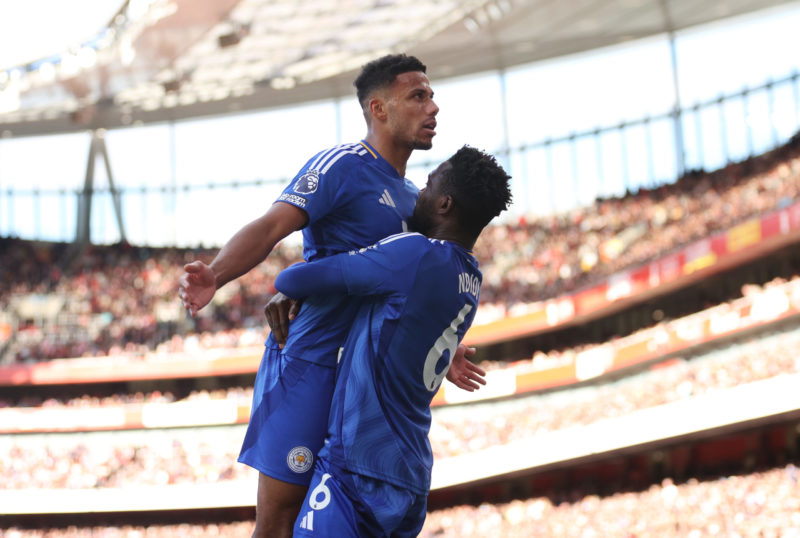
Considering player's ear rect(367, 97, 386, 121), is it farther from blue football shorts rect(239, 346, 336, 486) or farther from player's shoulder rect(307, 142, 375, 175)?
blue football shorts rect(239, 346, 336, 486)

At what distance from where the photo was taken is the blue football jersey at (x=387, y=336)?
340 centimetres

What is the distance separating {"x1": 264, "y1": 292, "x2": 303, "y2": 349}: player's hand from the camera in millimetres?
3775

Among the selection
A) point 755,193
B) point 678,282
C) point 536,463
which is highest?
point 755,193

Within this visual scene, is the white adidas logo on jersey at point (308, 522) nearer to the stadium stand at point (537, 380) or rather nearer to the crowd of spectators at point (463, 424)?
the stadium stand at point (537, 380)

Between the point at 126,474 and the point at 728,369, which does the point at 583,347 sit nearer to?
the point at 728,369

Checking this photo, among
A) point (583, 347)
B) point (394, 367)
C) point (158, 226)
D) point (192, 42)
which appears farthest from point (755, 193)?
point (158, 226)

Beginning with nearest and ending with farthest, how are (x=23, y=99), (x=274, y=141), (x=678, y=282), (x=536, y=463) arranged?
(x=536, y=463)
(x=678, y=282)
(x=23, y=99)
(x=274, y=141)

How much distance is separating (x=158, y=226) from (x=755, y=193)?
29.7 meters

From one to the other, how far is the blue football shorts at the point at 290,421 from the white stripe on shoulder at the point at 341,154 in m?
0.78

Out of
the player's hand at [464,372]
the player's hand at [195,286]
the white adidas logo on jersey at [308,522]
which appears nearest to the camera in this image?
the player's hand at [195,286]

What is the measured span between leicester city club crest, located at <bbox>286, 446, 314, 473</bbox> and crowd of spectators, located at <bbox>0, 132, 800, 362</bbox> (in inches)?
798

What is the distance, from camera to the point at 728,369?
18312mm

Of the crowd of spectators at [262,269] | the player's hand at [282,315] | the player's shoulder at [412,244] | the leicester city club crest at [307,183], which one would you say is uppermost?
the crowd of spectators at [262,269]

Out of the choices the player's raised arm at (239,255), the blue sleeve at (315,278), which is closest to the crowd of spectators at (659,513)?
the blue sleeve at (315,278)
